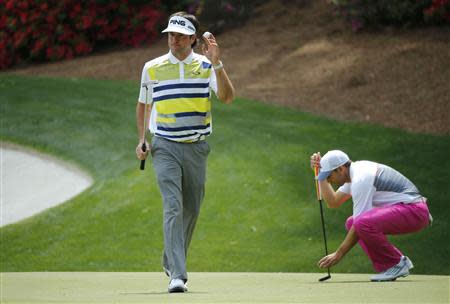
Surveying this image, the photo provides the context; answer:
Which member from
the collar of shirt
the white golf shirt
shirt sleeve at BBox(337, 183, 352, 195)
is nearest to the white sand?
shirt sleeve at BBox(337, 183, 352, 195)

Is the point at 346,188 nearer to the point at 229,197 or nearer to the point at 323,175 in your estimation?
the point at 323,175

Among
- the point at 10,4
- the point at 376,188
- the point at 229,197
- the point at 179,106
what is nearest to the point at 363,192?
the point at 376,188

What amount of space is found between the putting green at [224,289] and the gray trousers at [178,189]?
0.30m

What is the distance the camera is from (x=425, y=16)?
20469mm

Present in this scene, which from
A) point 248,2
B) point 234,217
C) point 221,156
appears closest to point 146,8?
point 248,2

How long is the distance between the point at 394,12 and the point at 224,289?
13.7m

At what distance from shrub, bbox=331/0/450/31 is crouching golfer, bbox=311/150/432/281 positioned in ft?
39.8

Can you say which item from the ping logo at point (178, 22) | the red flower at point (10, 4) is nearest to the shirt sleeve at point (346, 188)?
the ping logo at point (178, 22)

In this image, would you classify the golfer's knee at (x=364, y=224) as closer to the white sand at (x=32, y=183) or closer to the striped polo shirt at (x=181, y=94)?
the striped polo shirt at (x=181, y=94)

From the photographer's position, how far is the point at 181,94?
27.5ft

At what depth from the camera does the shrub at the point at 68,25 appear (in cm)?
2411

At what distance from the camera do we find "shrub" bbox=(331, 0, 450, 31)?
2042 cm

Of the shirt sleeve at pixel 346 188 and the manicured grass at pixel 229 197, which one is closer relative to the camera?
the shirt sleeve at pixel 346 188

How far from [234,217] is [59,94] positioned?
285 inches
